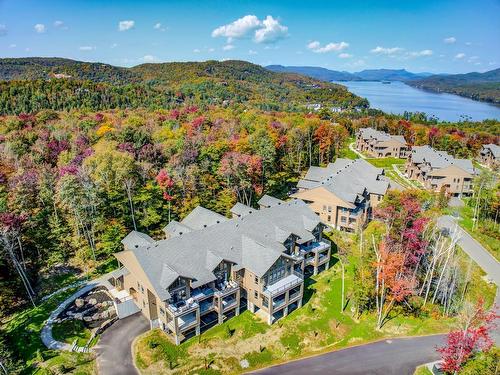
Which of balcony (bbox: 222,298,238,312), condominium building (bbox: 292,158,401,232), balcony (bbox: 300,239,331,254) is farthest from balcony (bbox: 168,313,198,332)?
condominium building (bbox: 292,158,401,232)

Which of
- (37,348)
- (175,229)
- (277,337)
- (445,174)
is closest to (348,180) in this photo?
(445,174)

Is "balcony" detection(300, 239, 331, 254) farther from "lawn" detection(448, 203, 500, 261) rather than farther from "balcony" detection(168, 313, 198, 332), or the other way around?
"lawn" detection(448, 203, 500, 261)

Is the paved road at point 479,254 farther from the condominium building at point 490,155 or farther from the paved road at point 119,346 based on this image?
the condominium building at point 490,155

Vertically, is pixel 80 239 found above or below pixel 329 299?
above

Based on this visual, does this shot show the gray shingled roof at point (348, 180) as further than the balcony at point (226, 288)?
Yes

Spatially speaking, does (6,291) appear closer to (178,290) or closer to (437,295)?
(178,290)

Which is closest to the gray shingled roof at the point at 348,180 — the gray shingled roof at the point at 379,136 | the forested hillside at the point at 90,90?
the gray shingled roof at the point at 379,136

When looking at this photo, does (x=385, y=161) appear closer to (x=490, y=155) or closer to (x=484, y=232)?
(x=490, y=155)

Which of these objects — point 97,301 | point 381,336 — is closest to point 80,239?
point 97,301
